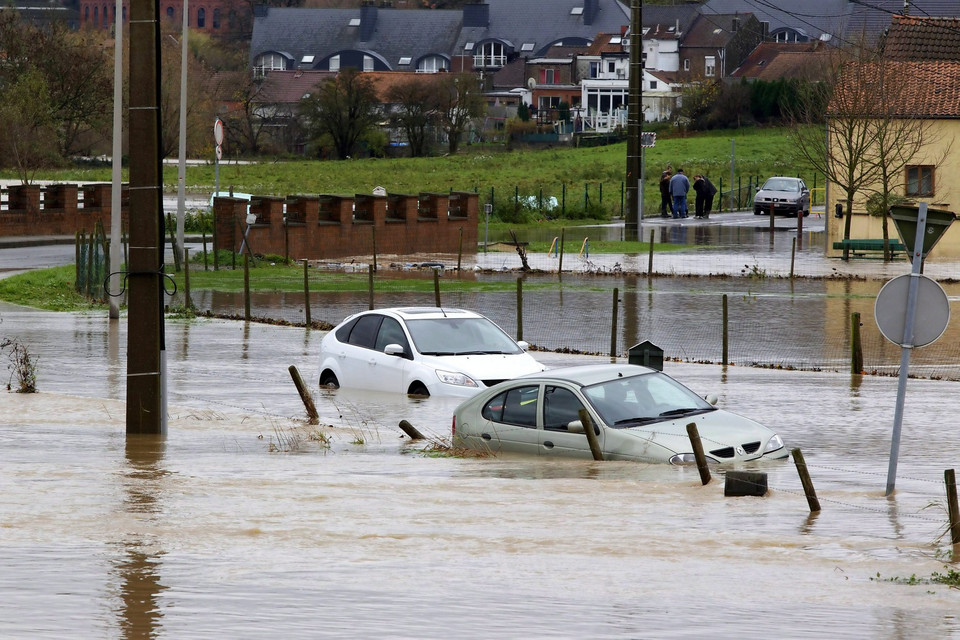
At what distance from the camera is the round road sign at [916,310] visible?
11445 millimetres

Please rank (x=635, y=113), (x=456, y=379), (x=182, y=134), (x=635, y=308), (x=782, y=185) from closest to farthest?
(x=456, y=379) → (x=635, y=308) → (x=182, y=134) → (x=635, y=113) → (x=782, y=185)

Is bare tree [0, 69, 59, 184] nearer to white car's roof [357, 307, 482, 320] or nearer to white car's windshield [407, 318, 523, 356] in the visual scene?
white car's roof [357, 307, 482, 320]

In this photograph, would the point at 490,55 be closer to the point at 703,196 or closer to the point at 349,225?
the point at 703,196

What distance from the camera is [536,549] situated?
9.69 metres

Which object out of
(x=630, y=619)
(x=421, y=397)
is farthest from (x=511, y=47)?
(x=630, y=619)

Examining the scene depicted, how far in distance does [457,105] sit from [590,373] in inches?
3487

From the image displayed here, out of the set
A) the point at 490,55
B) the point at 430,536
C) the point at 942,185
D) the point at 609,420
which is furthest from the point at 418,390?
the point at 490,55

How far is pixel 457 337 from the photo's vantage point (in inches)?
737

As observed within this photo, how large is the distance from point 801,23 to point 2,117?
107m

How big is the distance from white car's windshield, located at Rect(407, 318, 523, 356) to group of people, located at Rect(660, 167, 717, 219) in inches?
1574

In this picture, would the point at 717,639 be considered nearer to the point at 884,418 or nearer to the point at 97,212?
the point at 884,418

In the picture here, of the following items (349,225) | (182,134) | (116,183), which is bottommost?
(349,225)

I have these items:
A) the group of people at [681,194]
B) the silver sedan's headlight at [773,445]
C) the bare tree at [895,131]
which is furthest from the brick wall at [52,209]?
the silver sedan's headlight at [773,445]

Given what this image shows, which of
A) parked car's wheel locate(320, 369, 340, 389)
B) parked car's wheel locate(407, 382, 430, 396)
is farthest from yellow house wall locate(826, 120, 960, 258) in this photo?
parked car's wheel locate(407, 382, 430, 396)
